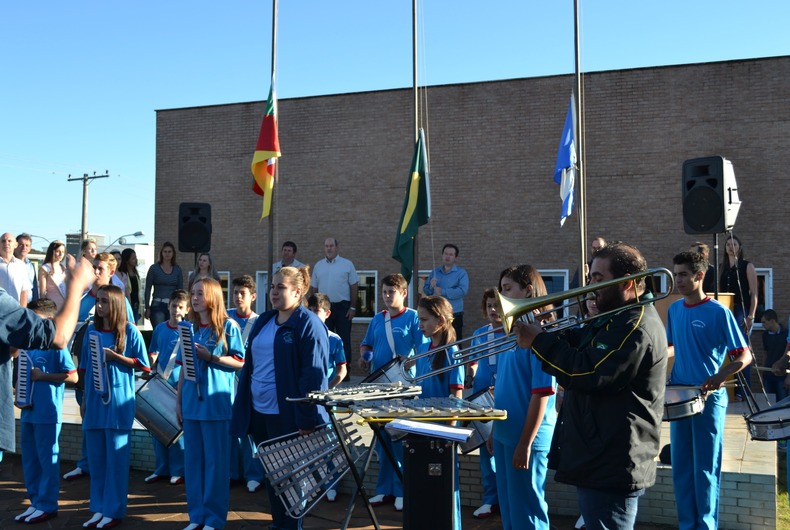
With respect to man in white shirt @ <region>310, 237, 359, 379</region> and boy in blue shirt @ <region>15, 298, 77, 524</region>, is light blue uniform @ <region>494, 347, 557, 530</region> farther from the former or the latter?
man in white shirt @ <region>310, 237, 359, 379</region>

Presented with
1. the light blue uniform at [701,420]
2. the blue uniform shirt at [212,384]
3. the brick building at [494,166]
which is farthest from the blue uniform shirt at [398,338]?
the brick building at [494,166]

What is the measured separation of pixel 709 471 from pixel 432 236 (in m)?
11.9

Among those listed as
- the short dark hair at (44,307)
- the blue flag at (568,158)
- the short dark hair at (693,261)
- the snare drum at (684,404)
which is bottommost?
the snare drum at (684,404)

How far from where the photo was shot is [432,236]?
55.7 ft

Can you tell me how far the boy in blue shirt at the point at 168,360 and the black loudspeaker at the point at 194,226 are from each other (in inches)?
170

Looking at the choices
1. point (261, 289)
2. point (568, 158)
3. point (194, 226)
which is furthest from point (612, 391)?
point (261, 289)

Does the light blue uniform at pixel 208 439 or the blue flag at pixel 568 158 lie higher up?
the blue flag at pixel 568 158

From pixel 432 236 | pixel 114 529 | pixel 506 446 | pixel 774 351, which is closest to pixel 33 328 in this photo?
pixel 506 446

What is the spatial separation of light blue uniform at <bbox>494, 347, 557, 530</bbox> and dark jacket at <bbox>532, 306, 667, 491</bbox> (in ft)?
2.64

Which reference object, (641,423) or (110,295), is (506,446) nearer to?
(641,423)

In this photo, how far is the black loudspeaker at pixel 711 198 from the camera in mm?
8422

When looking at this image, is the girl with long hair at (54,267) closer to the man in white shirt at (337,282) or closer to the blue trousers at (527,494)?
the man in white shirt at (337,282)

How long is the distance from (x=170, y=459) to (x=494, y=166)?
10.4m

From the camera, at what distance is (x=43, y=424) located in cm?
653
